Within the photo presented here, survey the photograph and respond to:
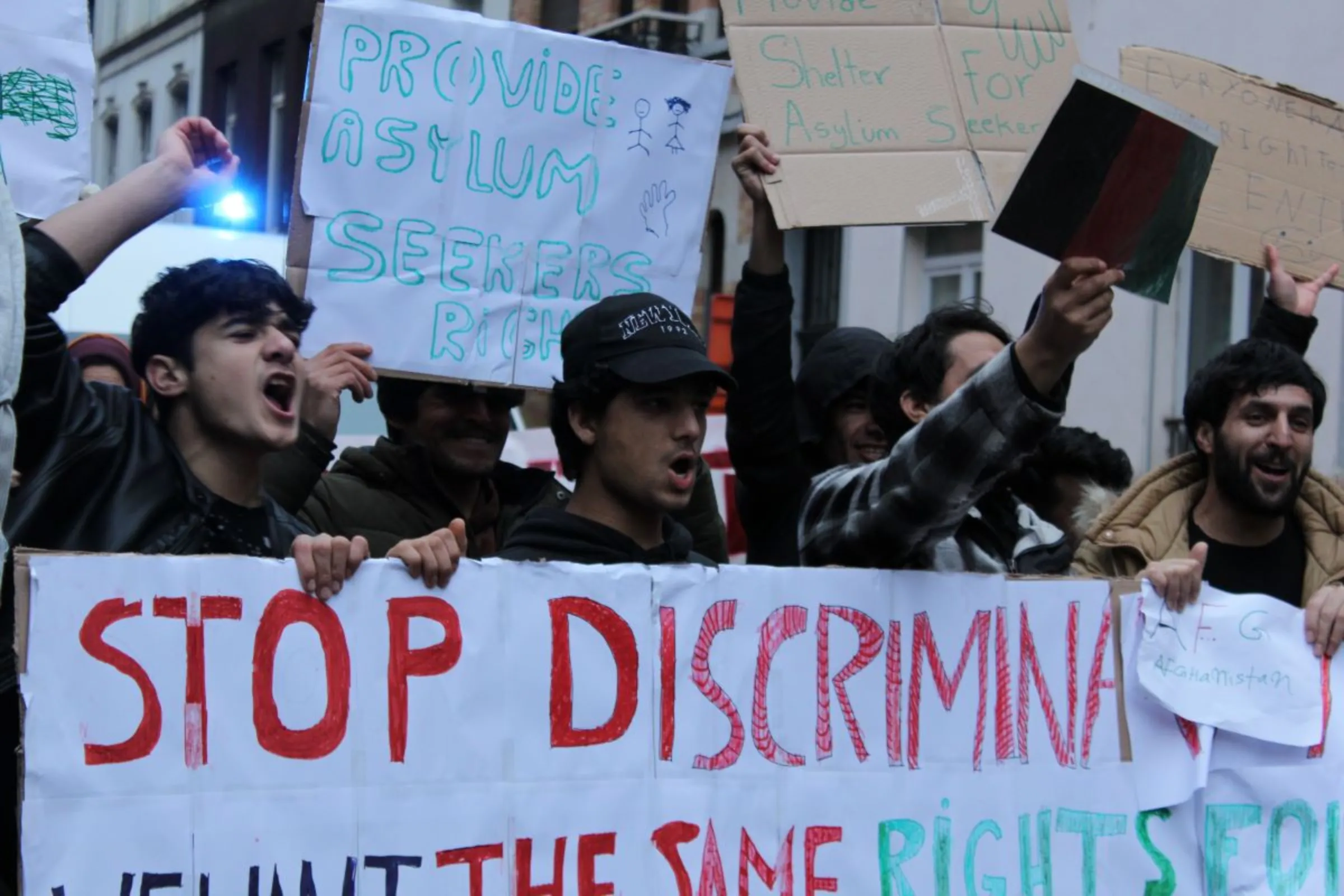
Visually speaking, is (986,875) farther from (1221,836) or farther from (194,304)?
(194,304)

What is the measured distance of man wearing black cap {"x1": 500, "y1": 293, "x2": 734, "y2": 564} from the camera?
318 cm

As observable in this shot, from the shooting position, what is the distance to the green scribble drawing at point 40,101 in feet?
12.0

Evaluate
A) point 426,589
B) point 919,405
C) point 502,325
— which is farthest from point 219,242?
point 426,589

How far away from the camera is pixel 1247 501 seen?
3770 mm

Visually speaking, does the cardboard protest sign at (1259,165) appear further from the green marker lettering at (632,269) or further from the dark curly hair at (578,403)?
the dark curly hair at (578,403)

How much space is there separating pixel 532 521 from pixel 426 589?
388 mm

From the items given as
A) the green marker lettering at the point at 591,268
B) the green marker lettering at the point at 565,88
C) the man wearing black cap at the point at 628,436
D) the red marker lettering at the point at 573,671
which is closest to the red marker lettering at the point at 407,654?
the red marker lettering at the point at 573,671

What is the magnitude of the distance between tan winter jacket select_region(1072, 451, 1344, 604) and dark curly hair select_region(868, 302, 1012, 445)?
41 cm

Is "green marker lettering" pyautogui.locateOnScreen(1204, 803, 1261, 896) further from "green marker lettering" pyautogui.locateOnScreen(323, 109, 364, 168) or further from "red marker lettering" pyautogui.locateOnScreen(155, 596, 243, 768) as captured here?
"green marker lettering" pyautogui.locateOnScreen(323, 109, 364, 168)

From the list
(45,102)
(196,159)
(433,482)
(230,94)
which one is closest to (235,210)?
(433,482)

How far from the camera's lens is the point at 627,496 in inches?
126

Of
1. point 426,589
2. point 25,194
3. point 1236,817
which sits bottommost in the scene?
point 1236,817

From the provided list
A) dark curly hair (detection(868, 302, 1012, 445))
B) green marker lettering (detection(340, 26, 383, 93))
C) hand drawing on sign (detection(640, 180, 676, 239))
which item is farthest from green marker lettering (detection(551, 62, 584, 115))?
dark curly hair (detection(868, 302, 1012, 445))

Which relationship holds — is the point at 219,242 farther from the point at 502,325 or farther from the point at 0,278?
the point at 0,278
